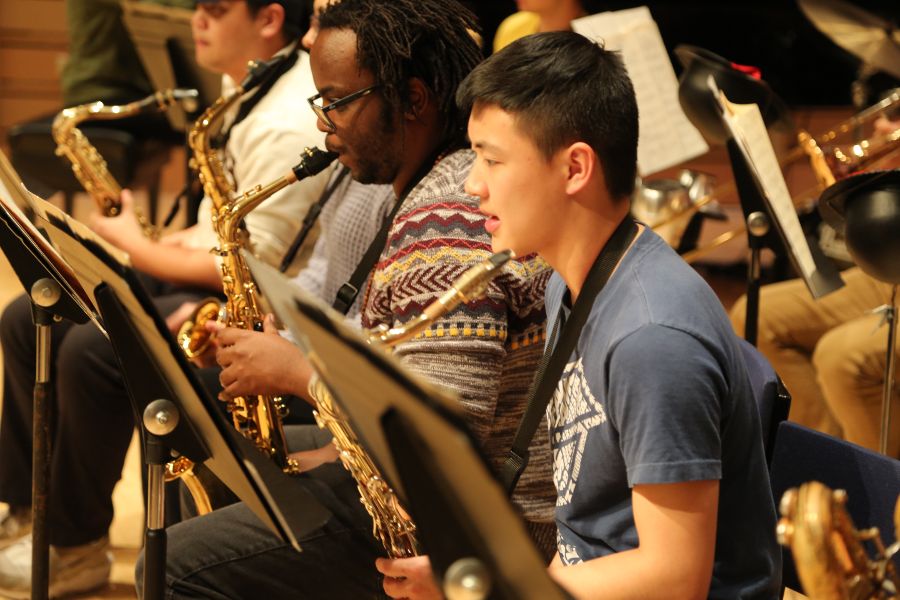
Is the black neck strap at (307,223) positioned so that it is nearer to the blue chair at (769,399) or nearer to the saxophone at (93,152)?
the saxophone at (93,152)

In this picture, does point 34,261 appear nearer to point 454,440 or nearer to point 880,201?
point 454,440

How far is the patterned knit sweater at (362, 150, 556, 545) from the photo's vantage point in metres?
1.74

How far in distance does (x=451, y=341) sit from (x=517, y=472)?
0.77 ft

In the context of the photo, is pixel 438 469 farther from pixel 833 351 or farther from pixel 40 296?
pixel 833 351

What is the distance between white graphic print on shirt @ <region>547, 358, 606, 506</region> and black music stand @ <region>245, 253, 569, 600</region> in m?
0.44

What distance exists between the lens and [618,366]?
1365mm

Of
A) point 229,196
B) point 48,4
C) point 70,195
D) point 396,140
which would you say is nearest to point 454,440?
point 396,140

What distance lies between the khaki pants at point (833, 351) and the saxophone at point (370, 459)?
156 cm

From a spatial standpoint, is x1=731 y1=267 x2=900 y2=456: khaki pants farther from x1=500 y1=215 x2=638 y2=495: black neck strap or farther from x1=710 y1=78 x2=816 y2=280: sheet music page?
x1=500 y1=215 x2=638 y2=495: black neck strap

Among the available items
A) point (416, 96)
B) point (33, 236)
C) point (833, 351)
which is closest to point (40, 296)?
point (33, 236)

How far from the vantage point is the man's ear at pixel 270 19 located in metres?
3.07

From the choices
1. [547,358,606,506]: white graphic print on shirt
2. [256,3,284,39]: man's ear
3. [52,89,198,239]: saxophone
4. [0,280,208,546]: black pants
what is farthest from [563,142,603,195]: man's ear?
[52,89,198,239]: saxophone

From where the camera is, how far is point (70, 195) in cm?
458

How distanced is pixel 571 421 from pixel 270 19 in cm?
197
